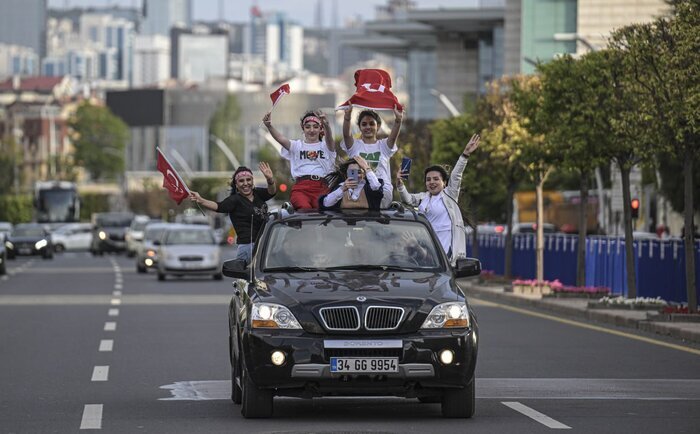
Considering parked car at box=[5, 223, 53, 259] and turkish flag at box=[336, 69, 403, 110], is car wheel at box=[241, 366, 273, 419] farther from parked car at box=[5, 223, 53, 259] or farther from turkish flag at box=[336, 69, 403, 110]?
parked car at box=[5, 223, 53, 259]

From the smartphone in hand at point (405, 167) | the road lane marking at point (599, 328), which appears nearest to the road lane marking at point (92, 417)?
the smartphone in hand at point (405, 167)

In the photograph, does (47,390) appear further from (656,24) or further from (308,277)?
(656,24)

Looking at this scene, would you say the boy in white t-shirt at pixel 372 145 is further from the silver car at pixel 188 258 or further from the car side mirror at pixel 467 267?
the silver car at pixel 188 258

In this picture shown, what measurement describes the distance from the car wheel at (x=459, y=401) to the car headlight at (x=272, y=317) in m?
1.25

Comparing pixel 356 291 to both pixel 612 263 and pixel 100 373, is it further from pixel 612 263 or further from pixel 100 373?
pixel 612 263

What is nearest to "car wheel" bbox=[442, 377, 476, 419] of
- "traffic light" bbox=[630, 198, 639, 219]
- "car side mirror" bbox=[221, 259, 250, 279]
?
"car side mirror" bbox=[221, 259, 250, 279]

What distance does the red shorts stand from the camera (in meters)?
16.2

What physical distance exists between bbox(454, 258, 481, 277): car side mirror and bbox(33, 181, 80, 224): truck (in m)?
98.0

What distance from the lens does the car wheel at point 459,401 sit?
45.5 ft

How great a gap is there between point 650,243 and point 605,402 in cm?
1897

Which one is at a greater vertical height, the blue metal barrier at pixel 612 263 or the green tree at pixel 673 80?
the green tree at pixel 673 80

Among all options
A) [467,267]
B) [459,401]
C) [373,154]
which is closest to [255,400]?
[459,401]

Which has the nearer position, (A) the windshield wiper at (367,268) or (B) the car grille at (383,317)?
(B) the car grille at (383,317)

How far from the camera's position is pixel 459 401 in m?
13.9
